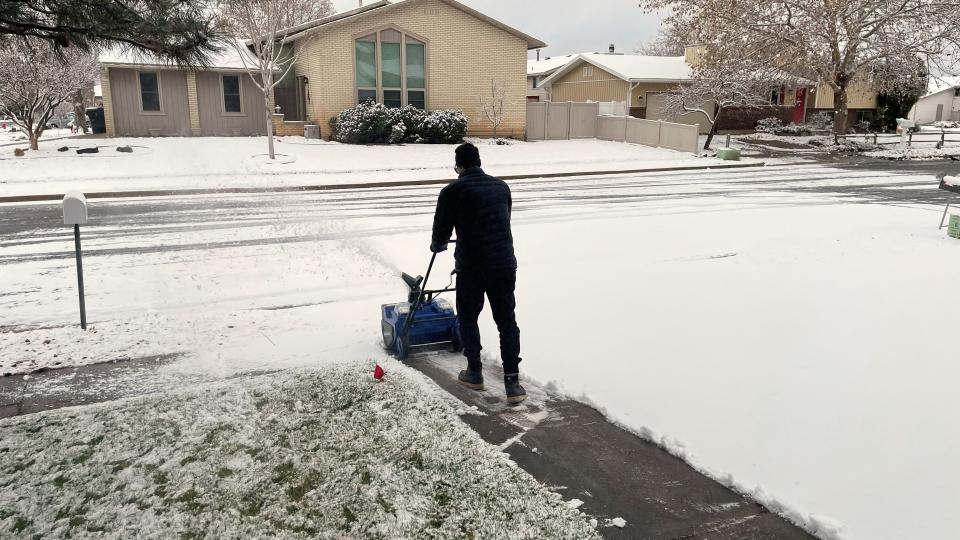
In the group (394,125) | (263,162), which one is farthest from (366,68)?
(263,162)

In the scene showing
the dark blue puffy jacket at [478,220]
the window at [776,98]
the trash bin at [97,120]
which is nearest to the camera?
the dark blue puffy jacket at [478,220]

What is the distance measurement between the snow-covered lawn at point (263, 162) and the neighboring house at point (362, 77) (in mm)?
1639

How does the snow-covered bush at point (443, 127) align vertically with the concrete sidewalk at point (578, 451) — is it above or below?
above

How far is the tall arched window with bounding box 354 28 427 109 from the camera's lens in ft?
88.8

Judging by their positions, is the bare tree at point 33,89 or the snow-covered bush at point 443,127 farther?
the snow-covered bush at point 443,127

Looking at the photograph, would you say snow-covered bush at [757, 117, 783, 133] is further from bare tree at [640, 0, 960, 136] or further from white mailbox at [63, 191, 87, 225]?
white mailbox at [63, 191, 87, 225]

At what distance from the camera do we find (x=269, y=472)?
13.2 feet

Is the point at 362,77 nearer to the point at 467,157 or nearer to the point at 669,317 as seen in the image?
the point at 669,317

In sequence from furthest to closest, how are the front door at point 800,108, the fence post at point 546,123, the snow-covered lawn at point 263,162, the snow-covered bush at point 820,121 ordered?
the front door at point 800,108 → the snow-covered bush at point 820,121 → the fence post at point 546,123 → the snow-covered lawn at point 263,162

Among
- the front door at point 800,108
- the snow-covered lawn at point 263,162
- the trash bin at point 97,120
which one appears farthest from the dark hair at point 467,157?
the front door at point 800,108

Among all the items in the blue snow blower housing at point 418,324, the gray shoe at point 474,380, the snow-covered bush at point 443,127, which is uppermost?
the snow-covered bush at point 443,127

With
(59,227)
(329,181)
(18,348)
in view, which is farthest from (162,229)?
(329,181)

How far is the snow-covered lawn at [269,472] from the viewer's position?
3.52 m

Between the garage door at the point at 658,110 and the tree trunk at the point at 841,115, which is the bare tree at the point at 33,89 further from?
the tree trunk at the point at 841,115
